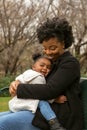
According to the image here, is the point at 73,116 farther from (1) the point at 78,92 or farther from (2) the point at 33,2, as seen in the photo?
(2) the point at 33,2

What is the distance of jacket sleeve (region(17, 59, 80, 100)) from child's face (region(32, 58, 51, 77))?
20 cm

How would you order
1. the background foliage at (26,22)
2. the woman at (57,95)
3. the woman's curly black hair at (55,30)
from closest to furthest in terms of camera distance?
→ the woman at (57,95) < the woman's curly black hair at (55,30) < the background foliage at (26,22)

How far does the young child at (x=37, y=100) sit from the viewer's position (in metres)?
3.46

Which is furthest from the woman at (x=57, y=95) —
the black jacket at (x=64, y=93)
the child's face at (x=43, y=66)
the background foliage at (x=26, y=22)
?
the background foliage at (x=26, y=22)

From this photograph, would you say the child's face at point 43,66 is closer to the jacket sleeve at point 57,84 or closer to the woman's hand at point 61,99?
the jacket sleeve at point 57,84

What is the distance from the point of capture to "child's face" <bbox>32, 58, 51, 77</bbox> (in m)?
3.71

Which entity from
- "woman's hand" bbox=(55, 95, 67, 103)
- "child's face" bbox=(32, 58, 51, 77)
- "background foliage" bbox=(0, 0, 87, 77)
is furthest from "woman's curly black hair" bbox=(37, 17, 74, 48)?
"background foliage" bbox=(0, 0, 87, 77)

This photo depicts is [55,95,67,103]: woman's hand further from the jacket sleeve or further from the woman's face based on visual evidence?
the woman's face

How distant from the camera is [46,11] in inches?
1192

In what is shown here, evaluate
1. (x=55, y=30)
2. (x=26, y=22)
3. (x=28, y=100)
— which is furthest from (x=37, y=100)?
(x=26, y=22)

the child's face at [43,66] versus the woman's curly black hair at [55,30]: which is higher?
the woman's curly black hair at [55,30]

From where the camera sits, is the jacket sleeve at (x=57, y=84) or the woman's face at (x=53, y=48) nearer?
the jacket sleeve at (x=57, y=84)

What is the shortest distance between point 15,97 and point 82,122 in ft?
2.11

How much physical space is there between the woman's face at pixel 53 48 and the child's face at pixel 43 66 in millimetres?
72
